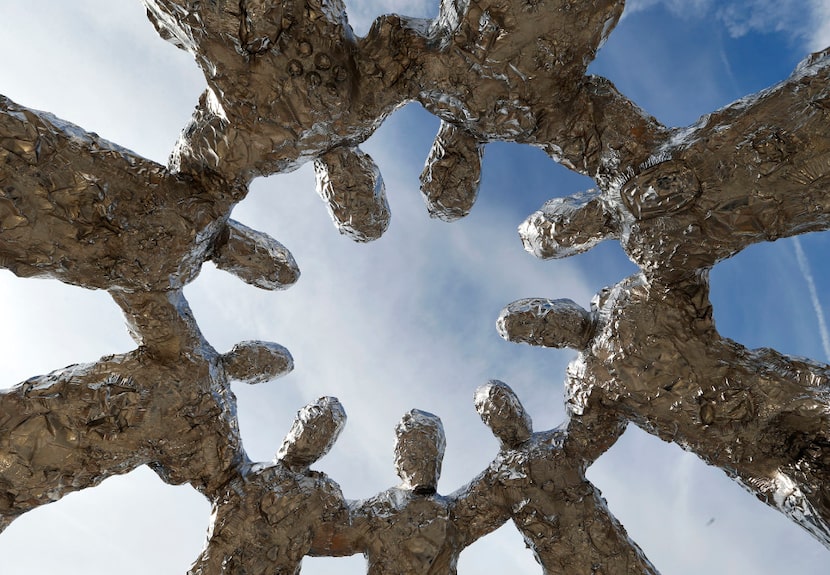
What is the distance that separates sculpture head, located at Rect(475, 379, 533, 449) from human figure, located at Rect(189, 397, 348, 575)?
10.5 inches

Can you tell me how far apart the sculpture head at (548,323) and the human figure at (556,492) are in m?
0.12

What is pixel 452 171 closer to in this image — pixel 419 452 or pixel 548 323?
pixel 548 323

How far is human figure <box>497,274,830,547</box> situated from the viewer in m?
0.87

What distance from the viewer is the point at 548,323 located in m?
0.99

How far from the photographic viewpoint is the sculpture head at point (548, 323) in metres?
0.99

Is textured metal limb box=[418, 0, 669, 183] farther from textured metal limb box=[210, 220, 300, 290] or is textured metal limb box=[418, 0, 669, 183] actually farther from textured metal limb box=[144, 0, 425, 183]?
textured metal limb box=[210, 220, 300, 290]

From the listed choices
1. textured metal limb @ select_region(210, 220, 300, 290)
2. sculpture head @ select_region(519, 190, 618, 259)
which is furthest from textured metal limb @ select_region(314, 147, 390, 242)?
sculpture head @ select_region(519, 190, 618, 259)

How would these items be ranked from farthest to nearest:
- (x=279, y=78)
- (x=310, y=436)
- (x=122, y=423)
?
(x=310, y=436), (x=122, y=423), (x=279, y=78)

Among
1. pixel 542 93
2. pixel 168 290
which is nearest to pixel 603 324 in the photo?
pixel 542 93

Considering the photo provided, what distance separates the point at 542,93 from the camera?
834 millimetres

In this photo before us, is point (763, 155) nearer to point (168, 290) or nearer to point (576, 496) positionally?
point (576, 496)

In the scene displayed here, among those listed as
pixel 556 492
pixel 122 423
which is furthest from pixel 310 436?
pixel 556 492

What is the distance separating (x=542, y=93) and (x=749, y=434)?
0.58 metres

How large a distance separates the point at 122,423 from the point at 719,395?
0.90 m
